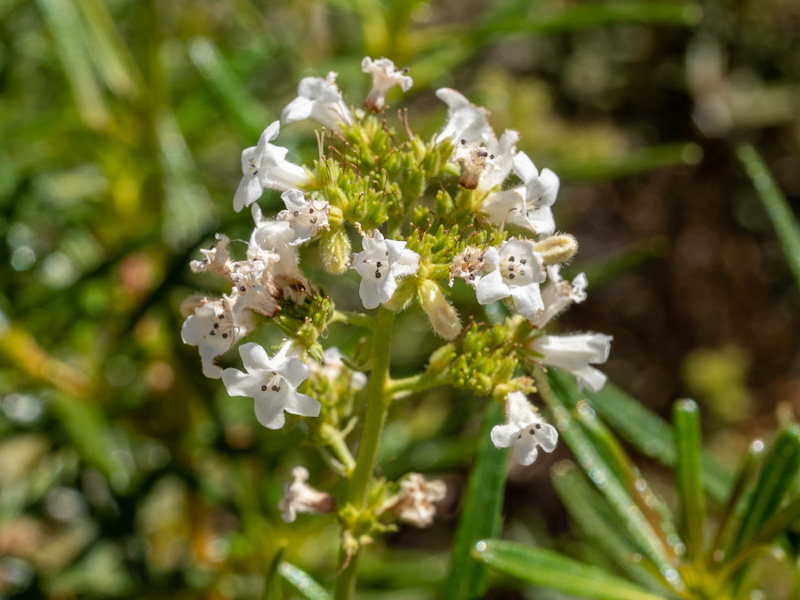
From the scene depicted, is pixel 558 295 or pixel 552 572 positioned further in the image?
pixel 552 572

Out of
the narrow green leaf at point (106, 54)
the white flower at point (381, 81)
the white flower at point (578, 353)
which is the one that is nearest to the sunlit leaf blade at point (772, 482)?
the white flower at point (578, 353)

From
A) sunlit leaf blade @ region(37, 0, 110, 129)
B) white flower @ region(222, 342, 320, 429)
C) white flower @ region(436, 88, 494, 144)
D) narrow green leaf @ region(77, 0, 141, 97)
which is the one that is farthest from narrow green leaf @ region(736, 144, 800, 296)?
sunlit leaf blade @ region(37, 0, 110, 129)

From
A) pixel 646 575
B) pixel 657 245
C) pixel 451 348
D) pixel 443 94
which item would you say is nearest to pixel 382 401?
pixel 451 348

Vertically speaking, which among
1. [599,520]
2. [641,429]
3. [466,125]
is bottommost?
[599,520]

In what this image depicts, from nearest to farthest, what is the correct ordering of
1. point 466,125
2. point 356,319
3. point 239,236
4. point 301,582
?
1. point 356,319
2. point 466,125
3. point 301,582
4. point 239,236

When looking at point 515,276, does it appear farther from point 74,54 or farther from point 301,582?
point 74,54

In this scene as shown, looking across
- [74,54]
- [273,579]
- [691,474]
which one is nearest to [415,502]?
[273,579]

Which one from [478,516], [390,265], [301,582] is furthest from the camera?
[478,516]

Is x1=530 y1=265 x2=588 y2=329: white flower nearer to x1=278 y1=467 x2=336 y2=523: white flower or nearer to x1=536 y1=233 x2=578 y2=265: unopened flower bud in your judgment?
x1=536 y1=233 x2=578 y2=265: unopened flower bud
